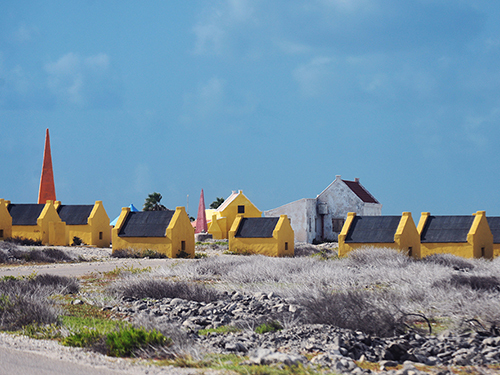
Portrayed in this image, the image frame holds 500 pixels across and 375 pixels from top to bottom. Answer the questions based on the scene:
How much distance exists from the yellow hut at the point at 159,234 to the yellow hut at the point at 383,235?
33.0 ft

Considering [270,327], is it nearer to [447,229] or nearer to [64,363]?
[64,363]

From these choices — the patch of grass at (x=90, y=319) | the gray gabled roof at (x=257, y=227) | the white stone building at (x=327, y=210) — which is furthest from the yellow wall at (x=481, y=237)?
the patch of grass at (x=90, y=319)

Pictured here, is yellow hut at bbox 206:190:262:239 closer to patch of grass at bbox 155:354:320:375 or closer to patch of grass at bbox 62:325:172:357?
patch of grass at bbox 62:325:172:357

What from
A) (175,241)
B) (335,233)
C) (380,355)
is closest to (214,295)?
(380,355)

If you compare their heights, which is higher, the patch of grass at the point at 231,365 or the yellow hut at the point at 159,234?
the yellow hut at the point at 159,234

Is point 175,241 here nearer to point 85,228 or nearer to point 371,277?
point 85,228

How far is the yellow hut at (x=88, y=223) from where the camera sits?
40406 mm

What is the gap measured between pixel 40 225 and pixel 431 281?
3144cm

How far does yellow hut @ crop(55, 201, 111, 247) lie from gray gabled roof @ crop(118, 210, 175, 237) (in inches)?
295

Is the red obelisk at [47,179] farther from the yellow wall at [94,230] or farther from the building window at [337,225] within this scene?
the building window at [337,225]

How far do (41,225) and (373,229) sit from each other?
24.4 m

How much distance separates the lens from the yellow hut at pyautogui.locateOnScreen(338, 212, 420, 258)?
28.0m

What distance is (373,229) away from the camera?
29.0 metres

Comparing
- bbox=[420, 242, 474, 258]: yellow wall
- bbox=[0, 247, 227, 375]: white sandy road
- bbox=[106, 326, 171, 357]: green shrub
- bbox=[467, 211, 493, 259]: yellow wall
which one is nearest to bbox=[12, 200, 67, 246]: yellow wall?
bbox=[420, 242, 474, 258]: yellow wall
